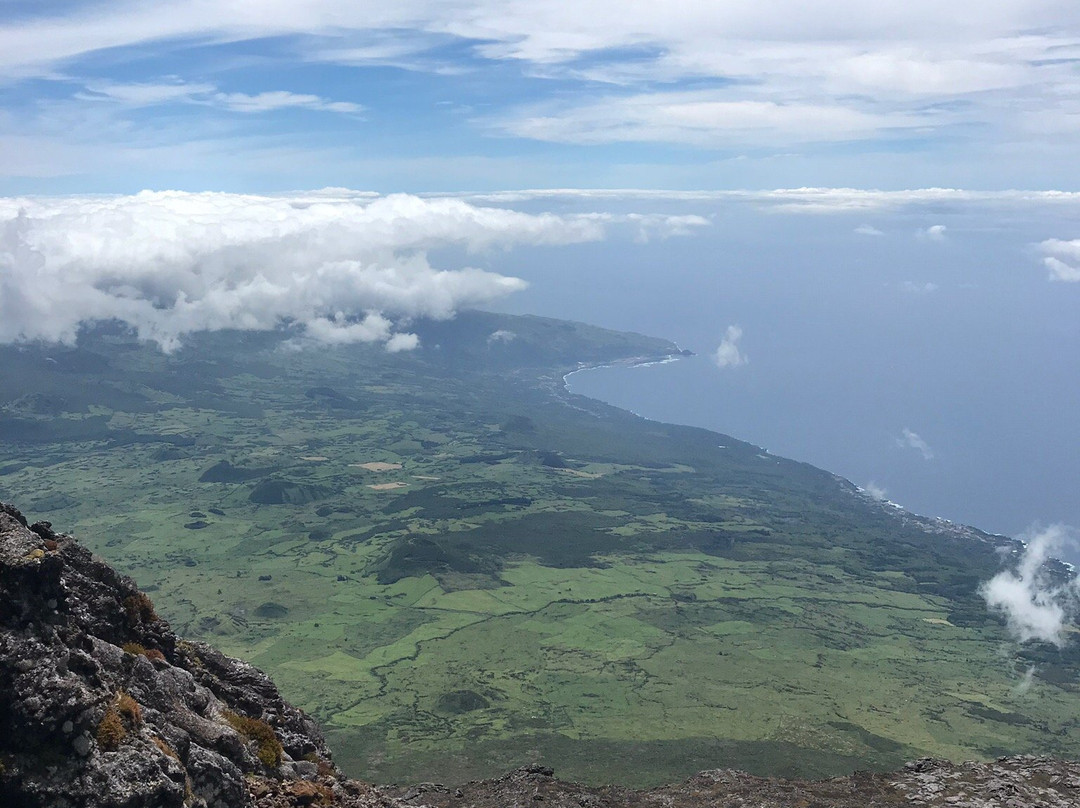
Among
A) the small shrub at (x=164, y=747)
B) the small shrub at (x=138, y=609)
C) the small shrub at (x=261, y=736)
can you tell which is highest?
the small shrub at (x=138, y=609)

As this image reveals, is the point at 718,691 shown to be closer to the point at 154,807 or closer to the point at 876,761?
the point at 876,761

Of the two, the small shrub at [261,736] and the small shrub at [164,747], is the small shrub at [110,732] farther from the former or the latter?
the small shrub at [261,736]

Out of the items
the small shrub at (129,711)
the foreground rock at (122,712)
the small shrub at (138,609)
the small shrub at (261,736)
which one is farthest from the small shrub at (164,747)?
the small shrub at (138,609)

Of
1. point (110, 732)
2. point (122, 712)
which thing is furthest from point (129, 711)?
point (110, 732)

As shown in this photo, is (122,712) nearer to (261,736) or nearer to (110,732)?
(110,732)

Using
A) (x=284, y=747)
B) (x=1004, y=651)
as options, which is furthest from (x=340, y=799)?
(x=1004, y=651)

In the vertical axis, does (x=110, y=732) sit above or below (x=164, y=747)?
above

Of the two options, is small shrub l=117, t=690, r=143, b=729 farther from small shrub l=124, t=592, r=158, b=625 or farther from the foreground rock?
small shrub l=124, t=592, r=158, b=625
